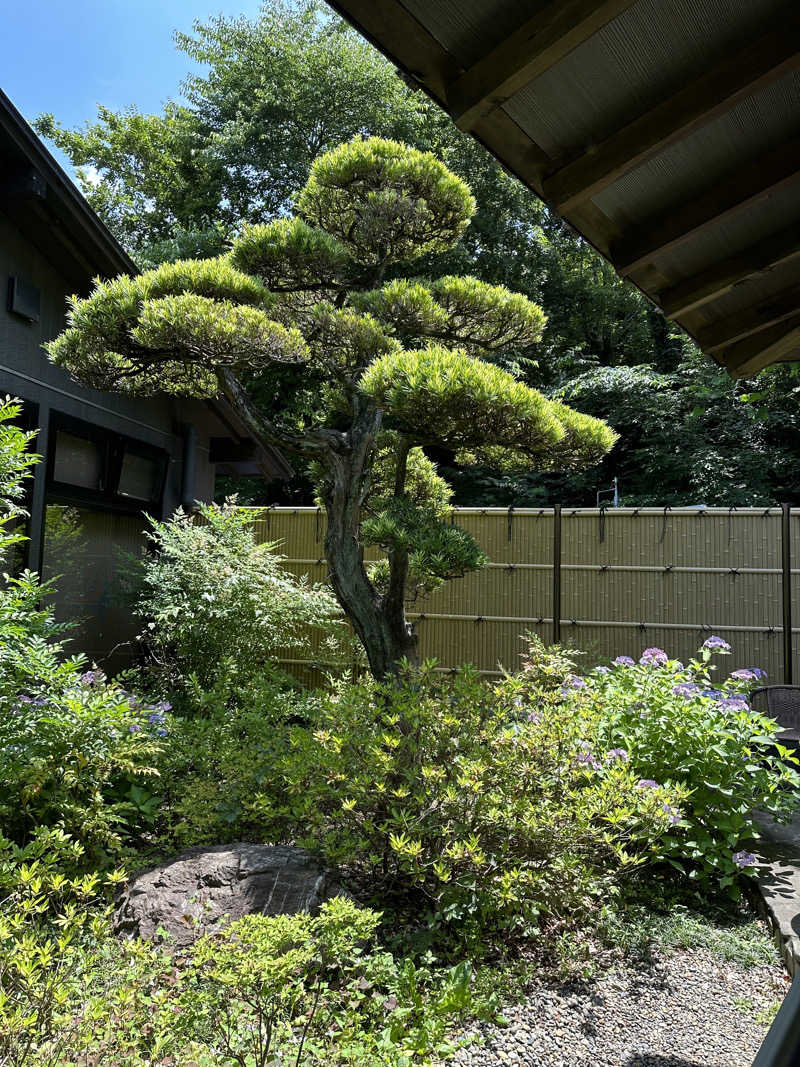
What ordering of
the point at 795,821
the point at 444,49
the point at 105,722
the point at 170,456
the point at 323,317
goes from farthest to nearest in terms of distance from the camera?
→ the point at 170,456, the point at 323,317, the point at 795,821, the point at 105,722, the point at 444,49

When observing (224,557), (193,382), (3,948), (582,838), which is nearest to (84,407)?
(193,382)

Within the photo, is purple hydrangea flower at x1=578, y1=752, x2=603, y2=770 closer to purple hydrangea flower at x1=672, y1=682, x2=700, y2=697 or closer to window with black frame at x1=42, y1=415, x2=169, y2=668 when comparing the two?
purple hydrangea flower at x1=672, y1=682, x2=700, y2=697

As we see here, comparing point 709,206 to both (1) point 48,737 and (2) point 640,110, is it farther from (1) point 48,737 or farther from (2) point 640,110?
(1) point 48,737

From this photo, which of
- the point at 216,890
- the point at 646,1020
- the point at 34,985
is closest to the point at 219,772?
the point at 216,890

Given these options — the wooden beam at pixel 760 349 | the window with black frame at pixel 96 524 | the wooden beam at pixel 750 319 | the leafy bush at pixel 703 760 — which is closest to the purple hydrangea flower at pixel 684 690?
the leafy bush at pixel 703 760

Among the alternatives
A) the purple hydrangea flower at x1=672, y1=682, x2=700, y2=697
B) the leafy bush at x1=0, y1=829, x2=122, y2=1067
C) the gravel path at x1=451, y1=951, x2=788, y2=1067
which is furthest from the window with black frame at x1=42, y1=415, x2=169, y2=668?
the gravel path at x1=451, y1=951, x2=788, y2=1067

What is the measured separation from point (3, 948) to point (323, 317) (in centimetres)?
362

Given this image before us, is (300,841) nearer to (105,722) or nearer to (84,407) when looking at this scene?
(105,722)

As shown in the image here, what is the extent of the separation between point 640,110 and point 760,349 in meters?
1.34

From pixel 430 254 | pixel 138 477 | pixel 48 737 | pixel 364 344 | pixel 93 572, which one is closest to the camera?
pixel 48 737

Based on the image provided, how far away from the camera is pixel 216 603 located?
561 cm

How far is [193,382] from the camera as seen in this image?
533 centimetres

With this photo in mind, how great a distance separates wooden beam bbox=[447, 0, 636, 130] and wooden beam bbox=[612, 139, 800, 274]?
655 millimetres

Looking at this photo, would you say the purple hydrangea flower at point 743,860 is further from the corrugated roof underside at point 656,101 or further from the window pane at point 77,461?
the window pane at point 77,461
